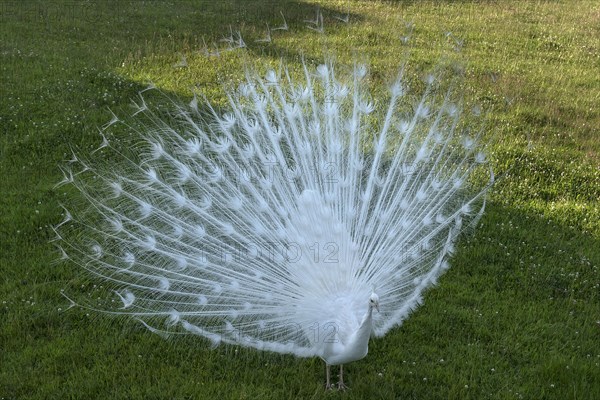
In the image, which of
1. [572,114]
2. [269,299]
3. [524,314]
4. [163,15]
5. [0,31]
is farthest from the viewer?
[163,15]

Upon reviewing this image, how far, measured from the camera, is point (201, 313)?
4859 millimetres

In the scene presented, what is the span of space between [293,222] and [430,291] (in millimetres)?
1707

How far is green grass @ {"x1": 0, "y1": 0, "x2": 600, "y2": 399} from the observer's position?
16.4 ft

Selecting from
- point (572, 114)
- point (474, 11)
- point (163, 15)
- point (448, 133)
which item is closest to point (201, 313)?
point (448, 133)

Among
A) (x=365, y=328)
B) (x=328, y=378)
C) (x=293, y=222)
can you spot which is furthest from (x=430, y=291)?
(x=365, y=328)

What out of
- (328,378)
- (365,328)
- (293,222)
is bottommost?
(328,378)

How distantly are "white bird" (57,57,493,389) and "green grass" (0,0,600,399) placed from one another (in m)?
0.34

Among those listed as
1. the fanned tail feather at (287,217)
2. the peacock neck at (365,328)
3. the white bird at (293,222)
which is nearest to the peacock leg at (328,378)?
the white bird at (293,222)

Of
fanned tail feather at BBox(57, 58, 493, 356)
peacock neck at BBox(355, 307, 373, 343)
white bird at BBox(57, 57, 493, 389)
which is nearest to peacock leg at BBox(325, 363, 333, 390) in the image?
white bird at BBox(57, 57, 493, 389)

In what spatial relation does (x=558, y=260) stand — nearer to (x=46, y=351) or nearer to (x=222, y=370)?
(x=222, y=370)

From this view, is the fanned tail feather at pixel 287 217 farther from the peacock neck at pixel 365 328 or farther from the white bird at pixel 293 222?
the peacock neck at pixel 365 328

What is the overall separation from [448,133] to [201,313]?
257 centimetres

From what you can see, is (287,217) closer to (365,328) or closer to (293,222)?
(293,222)

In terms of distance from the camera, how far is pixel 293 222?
5000mm
